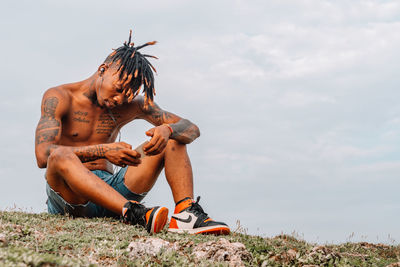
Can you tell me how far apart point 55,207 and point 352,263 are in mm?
4297

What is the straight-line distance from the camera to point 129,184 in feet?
19.9

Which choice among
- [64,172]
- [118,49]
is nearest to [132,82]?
[118,49]

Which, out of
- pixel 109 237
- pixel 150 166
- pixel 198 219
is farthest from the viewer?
pixel 150 166

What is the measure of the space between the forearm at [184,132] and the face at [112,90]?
0.81 m

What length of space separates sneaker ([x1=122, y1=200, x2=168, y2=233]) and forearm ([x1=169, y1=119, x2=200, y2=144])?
118cm

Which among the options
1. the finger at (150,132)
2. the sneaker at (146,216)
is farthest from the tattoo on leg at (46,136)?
the sneaker at (146,216)

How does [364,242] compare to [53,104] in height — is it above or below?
below

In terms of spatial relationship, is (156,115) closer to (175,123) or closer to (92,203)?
(175,123)

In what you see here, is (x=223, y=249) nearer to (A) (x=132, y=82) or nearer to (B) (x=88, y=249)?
(B) (x=88, y=249)

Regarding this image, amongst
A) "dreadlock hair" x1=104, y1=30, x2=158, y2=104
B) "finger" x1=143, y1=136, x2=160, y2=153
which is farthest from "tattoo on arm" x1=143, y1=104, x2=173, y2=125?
"finger" x1=143, y1=136, x2=160, y2=153

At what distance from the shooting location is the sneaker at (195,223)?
5.21 meters

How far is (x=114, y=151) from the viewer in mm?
5332

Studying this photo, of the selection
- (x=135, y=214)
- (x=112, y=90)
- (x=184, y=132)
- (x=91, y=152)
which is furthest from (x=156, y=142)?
(x=112, y=90)

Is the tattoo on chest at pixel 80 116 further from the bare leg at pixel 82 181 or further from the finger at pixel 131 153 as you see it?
the finger at pixel 131 153
